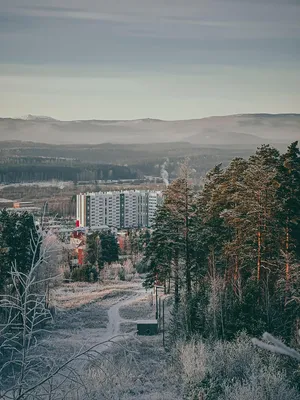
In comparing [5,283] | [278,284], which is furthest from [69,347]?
[278,284]

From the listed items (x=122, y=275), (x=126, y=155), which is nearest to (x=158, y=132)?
(x=126, y=155)

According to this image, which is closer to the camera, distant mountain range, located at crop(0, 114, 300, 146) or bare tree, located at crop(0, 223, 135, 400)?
bare tree, located at crop(0, 223, 135, 400)

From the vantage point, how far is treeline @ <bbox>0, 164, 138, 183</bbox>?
85.0 meters

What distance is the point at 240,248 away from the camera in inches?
575

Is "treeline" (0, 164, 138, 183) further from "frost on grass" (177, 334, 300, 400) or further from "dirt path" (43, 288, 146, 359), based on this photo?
"frost on grass" (177, 334, 300, 400)

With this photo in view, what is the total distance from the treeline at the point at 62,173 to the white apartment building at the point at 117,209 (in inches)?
984

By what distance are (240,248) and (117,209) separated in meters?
47.5

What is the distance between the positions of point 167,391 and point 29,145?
382 feet

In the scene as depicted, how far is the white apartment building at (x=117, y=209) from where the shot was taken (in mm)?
59062

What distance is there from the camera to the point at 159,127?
17125cm

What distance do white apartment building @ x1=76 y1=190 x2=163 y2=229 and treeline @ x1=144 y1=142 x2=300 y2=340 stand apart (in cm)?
4188

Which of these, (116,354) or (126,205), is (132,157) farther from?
(116,354)

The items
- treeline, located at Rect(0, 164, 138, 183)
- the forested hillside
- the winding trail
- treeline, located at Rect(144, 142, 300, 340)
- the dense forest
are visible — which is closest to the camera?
treeline, located at Rect(144, 142, 300, 340)

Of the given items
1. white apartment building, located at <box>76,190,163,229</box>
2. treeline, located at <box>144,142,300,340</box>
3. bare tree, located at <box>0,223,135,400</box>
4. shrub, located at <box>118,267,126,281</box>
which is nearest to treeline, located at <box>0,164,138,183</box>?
white apartment building, located at <box>76,190,163,229</box>
